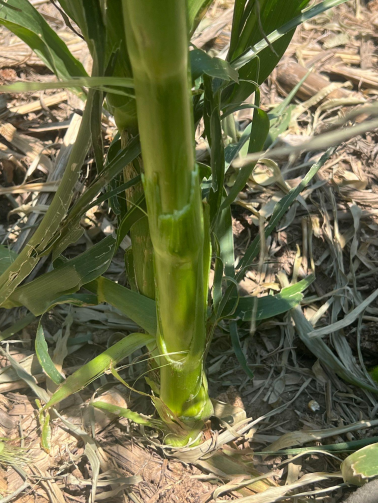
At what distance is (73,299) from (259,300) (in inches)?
13.1

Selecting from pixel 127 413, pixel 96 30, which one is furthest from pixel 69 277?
pixel 96 30

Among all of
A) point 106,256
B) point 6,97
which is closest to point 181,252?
point 106,256

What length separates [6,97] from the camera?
4.00ft

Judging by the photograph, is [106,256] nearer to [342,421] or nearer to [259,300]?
[259,300]

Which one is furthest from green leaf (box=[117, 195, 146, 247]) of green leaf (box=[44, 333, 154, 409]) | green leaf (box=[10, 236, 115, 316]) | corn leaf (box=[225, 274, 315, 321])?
corn leaf (box=[225, 274, 315, 321])

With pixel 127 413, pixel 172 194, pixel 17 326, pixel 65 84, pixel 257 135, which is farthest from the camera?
pixel 17 326

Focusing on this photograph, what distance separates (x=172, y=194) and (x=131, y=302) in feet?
0.81

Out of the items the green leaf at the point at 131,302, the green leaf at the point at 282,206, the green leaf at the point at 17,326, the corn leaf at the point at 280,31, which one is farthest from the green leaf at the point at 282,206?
the green leaf at the point at 17,326

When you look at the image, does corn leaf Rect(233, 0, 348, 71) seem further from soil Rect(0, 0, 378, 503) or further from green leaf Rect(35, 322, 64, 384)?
green leaf Rect(35, 322, 64, 384)

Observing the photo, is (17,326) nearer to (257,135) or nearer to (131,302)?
(131,302)

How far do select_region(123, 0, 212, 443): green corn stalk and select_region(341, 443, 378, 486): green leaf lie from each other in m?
0.23

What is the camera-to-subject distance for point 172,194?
52 centimetres

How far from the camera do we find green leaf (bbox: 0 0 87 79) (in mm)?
484

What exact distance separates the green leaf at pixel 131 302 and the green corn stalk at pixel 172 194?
0.15 feet
